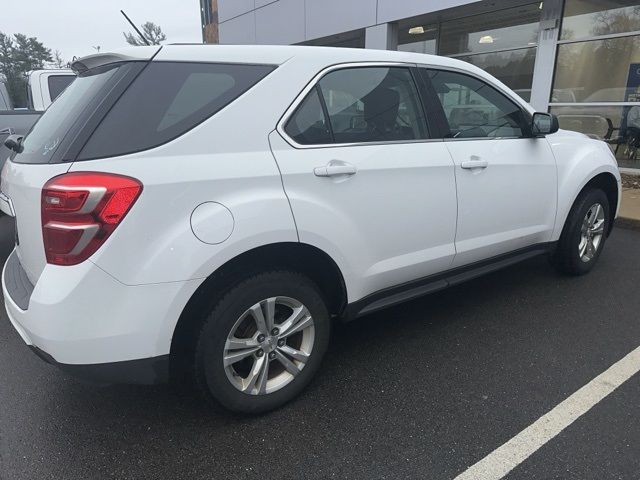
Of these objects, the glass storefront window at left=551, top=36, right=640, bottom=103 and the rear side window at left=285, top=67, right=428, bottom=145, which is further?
the glass storefront window at left=551, top=36, right=640, bottom=103

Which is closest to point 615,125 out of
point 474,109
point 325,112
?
point 474,109

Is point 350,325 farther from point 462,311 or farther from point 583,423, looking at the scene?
point 583,423

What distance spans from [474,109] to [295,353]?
6.55 ft

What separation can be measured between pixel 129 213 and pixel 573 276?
3762 mm

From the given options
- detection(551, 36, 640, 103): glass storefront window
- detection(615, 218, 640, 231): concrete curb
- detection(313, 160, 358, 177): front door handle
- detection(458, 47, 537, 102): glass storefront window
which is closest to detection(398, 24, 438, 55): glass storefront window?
detection(458, 47, 537, 102): glass storefront window

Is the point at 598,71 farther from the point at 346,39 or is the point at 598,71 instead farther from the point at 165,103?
the point at 165,103

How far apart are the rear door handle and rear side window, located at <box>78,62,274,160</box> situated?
4.45 ft

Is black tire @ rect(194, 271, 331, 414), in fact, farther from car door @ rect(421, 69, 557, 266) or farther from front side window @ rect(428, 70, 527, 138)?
front side window @ rect(428, 70, 527, 138)

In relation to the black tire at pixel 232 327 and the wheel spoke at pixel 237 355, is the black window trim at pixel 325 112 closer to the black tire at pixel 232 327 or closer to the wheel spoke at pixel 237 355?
the black tire at pixel 232 327

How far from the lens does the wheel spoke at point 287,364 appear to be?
7.89 feet

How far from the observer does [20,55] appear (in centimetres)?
7219

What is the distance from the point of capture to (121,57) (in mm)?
2176

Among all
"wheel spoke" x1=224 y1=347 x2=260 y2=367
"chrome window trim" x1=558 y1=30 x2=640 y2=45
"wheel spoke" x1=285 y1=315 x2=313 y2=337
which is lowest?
"wheel spoke" x1=224 y1=347 x2=260 y2=367

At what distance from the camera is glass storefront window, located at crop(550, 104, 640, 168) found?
8883mm
